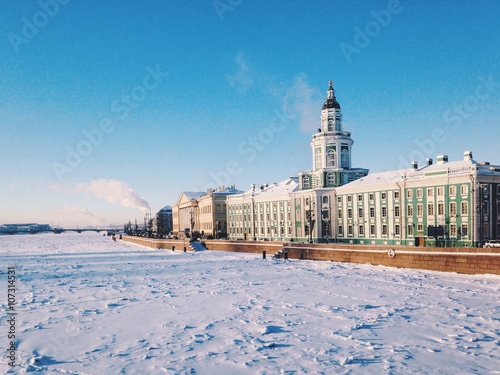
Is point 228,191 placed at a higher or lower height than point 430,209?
higher

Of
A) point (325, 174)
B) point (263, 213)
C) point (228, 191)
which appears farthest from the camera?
point (228, 191)

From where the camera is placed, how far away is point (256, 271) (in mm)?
38375

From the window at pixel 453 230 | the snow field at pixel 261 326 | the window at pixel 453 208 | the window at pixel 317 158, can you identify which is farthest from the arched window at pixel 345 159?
the snow field at pixel 261 326

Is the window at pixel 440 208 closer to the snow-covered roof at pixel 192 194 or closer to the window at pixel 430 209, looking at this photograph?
the window at pixel 430 209

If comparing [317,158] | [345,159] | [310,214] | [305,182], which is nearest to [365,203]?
[310,214]

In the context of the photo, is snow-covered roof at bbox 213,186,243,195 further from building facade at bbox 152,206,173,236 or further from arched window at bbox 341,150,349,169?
building facade at bbox 152,206,173,236

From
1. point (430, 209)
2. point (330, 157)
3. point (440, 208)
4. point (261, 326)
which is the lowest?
point (261, 326)

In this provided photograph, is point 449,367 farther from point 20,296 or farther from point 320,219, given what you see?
point 320,219

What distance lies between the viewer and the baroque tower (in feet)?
198

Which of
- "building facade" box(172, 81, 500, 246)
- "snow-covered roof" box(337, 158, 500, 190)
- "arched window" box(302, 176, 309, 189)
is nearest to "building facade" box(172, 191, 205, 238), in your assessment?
"building facade" box(172, 81, 500, 246)

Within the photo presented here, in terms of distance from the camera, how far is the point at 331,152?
61.2 metres

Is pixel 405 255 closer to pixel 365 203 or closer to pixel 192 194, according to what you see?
pixel 365 203

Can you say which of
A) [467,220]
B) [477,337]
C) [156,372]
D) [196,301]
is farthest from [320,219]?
A: [156,372]

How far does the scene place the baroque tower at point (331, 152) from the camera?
198ft
